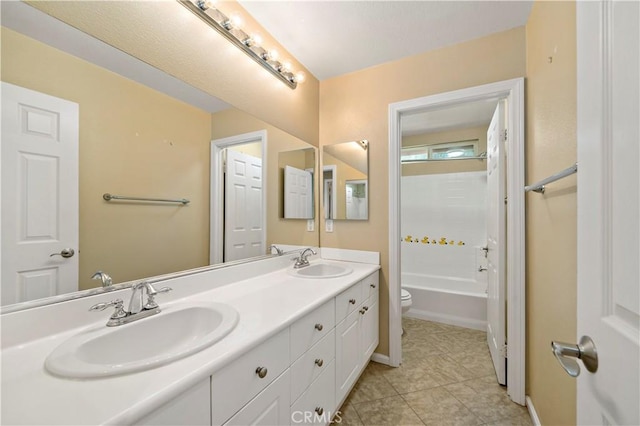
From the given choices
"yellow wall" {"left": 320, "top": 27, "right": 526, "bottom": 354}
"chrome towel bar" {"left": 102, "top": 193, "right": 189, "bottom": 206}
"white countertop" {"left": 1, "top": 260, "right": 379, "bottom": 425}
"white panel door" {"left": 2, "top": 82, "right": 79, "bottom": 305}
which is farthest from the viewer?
"yellow wall" {"left": 320, "top": 27, "right": 526, "bottom": 354}

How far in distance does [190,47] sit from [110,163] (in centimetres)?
72

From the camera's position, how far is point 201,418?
65 centimetres

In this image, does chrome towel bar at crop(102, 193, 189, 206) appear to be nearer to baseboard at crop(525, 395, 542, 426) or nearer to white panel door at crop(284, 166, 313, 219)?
white panel door at crop(284, 166, 313, 219)

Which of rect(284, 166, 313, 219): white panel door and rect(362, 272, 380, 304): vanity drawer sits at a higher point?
rect(284, 166, 313, 219): white panel door

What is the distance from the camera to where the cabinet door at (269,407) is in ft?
2.56

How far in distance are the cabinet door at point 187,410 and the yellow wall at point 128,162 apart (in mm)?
610

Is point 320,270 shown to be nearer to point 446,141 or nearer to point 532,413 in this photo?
point 532,413

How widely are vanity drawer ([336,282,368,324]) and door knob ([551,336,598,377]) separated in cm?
96

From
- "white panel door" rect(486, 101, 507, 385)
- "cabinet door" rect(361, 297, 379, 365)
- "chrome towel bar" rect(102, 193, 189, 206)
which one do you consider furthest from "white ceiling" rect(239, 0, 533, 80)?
"cabinet door" rect(361, 297, 379, 365)

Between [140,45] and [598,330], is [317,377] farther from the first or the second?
[140,45]

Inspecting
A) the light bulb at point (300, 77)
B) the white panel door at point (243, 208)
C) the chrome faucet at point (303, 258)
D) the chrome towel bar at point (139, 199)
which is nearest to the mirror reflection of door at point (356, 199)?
the chrome faucet at point (303, 258)

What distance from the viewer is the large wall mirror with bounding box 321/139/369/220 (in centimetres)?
210

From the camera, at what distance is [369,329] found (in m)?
1.82

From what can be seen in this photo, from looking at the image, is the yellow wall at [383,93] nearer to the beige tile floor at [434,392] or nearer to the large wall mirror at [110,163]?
the beige tile floor at [434,392]
